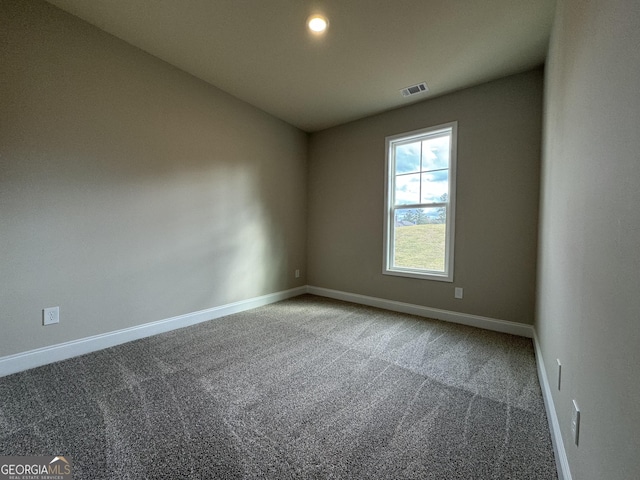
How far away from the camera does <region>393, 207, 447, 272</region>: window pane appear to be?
129 inches

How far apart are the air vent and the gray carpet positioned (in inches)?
106

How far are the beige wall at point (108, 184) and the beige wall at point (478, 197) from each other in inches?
61.4

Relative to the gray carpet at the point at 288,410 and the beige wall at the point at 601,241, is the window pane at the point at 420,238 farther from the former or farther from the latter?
the beige wall at the point at 601,241

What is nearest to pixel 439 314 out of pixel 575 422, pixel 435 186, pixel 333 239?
pixel 435 186

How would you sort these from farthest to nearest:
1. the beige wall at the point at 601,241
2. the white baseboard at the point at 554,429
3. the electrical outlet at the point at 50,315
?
1. the electrical outlet at the point at 50,315
2. the white baseboard at the point at 554,429
3. the beige wall at the point at 601,241

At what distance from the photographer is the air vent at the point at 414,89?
296 cm

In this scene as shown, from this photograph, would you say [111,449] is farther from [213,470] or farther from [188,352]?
[188,352]

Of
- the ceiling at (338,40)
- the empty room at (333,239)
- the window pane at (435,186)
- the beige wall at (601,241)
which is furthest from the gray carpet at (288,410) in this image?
the ceiling at (338,40)

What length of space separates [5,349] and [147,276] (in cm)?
101

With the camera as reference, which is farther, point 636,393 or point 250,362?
point 250,362

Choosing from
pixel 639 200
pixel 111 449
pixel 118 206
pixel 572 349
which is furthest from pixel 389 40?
pixel 111 449

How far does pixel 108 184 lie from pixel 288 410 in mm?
2401

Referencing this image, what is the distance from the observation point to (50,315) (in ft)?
6.93

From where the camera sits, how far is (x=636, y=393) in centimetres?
58
